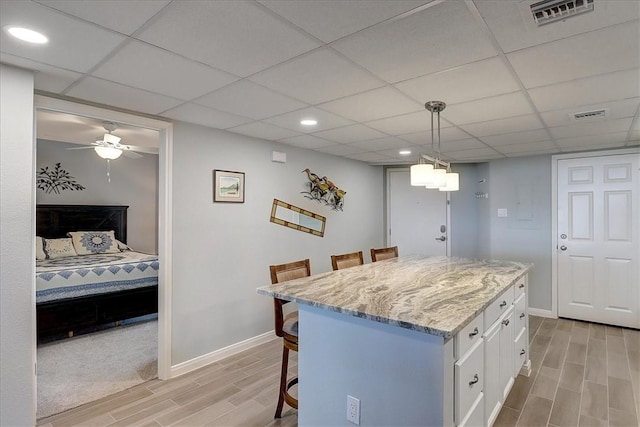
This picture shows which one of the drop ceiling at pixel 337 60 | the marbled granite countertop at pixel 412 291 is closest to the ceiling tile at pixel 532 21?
the drop ceiling at pixel 337 60

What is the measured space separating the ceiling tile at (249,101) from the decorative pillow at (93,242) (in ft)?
13.6

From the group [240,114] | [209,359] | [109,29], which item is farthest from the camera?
[209,359]

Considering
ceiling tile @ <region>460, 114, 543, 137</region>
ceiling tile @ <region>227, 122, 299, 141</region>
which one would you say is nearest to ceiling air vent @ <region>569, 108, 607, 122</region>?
ceiling tile @ <region>460, 114, 543, 137</region>

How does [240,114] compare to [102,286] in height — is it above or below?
above

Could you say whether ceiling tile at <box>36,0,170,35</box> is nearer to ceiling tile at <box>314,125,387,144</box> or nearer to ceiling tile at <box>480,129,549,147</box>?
ceiling tile at <box>314,125,387,144</box>

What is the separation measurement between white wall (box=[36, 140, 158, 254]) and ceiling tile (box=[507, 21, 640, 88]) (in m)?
6.35

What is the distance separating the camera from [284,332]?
2.15 m

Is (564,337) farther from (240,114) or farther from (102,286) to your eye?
(102,286)

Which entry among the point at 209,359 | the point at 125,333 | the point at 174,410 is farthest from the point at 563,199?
the point at 125,333

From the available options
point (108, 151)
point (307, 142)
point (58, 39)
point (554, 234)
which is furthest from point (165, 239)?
point (554, 234)

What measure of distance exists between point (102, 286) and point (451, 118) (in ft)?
13.3

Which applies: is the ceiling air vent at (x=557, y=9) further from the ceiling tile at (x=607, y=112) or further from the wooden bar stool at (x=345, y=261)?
the wooden bar stool at (x=345, y=261)

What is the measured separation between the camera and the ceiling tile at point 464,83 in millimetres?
1787

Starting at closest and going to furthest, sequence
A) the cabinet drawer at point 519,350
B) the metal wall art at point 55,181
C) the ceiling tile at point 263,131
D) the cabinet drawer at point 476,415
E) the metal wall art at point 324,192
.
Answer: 1. the cabinet drawer at point 476,415
2. the cabinet drawer at point 519,350
3. the ceiling tile at point 263,131
4. the metal wall art at point 324,192
5. the metal wall art at point 55,181
